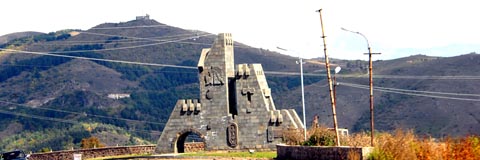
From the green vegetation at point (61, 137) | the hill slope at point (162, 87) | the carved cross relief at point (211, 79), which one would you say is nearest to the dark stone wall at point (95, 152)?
the carved cross relief at point (211, 79)

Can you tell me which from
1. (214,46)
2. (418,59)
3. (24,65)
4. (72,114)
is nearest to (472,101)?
(418,59)

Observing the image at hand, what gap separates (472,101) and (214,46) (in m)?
60.3

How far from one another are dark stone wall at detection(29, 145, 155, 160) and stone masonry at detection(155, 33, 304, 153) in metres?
5.98

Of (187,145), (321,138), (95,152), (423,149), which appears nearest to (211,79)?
(187,145)

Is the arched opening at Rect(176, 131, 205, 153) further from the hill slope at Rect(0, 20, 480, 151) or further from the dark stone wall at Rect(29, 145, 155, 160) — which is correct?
the hill slope at Rect(0, 20, 480, 151)

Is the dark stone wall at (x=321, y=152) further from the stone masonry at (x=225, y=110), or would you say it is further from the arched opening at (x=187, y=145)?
the arched opening at (x=187, y=145)

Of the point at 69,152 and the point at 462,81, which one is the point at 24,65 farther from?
the point at 69,152

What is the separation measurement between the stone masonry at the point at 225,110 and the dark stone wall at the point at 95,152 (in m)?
5.98

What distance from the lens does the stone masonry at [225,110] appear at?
209 feet

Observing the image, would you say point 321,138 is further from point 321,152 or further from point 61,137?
point 61,137

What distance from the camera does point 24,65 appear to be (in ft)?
591

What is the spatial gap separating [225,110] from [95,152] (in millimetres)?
10104

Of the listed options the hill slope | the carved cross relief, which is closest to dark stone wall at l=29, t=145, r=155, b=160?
the carved cross relief

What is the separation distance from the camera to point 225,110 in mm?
64312
